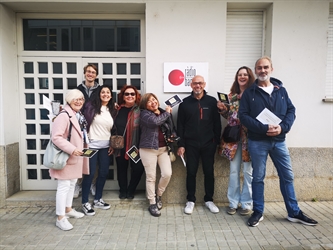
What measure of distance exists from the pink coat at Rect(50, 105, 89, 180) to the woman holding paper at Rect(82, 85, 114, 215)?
35 centimetres

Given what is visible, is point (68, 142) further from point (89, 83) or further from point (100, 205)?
point (100, 205)

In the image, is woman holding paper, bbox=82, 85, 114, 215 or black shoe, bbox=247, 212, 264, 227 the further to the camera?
woman holding paper, bbox=82, 85, 114, 215

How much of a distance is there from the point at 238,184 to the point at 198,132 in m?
1.03

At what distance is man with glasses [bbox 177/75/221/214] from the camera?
13.6 feet

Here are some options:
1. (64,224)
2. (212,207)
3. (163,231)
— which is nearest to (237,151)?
(212,207)

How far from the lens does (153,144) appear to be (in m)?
3.98

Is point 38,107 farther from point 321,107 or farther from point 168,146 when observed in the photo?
point 321,107

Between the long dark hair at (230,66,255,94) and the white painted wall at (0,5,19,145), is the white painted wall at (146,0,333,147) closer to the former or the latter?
the long dark hair at (230,66,255,94)

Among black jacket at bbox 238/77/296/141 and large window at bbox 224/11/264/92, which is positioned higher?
large window at bbox 224/11/264/92

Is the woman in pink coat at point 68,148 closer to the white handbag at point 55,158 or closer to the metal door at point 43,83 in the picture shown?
the white handbag at point 55,158

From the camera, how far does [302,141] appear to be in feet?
15.3

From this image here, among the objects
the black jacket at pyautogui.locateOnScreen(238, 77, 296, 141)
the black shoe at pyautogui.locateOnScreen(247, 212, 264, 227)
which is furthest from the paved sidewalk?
the black jacket at pyautogui.locateOnScreen(238, 77, 296, 141)

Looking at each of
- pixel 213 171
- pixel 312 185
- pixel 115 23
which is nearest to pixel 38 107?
pixel 115 23

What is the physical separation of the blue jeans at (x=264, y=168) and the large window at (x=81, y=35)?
2.73 metres
